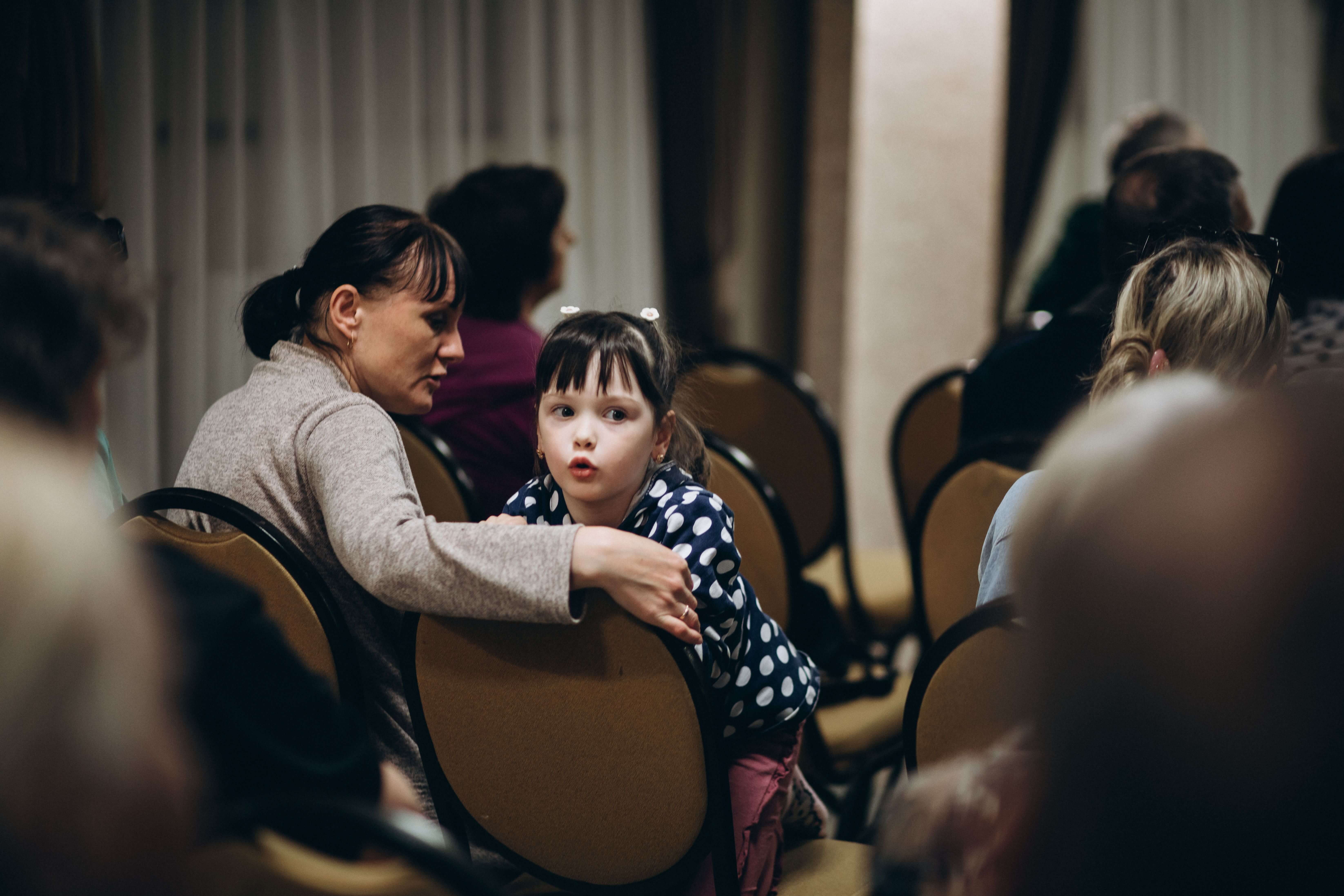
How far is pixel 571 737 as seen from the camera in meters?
1.14

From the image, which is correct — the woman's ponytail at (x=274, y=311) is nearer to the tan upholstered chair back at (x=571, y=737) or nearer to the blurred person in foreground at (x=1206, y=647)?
the tan upholstered chair back at (x=571, y=737)

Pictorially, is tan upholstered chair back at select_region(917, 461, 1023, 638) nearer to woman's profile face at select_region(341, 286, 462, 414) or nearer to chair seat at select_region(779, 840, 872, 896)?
chair seat at select_region(779, 840, 872, 896)

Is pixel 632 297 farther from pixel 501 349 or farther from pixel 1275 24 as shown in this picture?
pixel 1275 24

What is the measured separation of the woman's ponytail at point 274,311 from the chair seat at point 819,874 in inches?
31.7

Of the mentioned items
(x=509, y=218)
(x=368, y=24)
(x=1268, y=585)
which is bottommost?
(x=1268, y=585)

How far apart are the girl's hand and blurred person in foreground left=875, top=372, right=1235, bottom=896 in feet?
1.76


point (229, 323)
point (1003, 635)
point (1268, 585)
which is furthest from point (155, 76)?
point (1268, 585)

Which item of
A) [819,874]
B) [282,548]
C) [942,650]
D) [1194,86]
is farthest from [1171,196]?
[1194,86]

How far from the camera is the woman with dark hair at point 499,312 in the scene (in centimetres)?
212

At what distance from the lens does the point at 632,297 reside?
396cm

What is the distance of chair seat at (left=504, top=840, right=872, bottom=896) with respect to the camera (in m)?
1.33

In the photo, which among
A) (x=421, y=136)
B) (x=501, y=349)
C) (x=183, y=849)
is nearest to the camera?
(x=183, y=849)

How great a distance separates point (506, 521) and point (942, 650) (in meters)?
0.58

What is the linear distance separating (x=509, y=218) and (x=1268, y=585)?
1945 mm
